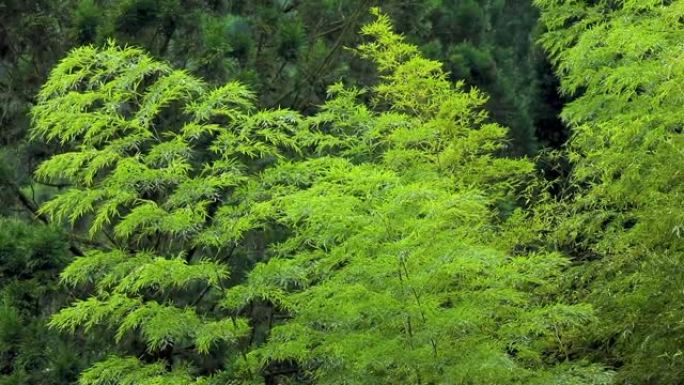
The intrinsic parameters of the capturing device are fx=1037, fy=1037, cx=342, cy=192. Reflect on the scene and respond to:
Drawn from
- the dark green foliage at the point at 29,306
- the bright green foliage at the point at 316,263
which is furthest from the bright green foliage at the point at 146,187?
the dark green foliage at the point at 29,306

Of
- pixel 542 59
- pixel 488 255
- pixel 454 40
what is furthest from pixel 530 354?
pixel 542 59

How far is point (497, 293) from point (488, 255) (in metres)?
0.33

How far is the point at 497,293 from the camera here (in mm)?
4758

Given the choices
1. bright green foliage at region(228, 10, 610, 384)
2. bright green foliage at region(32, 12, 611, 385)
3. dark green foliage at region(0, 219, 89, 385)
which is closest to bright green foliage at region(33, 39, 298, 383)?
bright green foliage at region(32, 12, 611, 385)

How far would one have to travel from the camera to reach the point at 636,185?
17.3 feet

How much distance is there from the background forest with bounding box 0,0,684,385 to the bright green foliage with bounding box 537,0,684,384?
17mm

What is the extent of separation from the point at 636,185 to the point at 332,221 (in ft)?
5.35

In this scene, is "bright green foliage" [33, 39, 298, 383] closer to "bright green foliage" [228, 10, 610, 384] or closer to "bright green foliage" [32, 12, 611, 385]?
"bright green foliage" [32, 12, 611, 385]

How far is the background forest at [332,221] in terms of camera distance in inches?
187

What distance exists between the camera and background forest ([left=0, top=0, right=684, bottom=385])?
474cm

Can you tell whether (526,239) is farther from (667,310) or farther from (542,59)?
(542,59)

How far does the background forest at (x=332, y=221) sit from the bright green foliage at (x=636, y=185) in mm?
17

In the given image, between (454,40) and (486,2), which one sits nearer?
(454,40)

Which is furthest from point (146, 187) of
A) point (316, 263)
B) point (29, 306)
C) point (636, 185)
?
point (636, 185)
